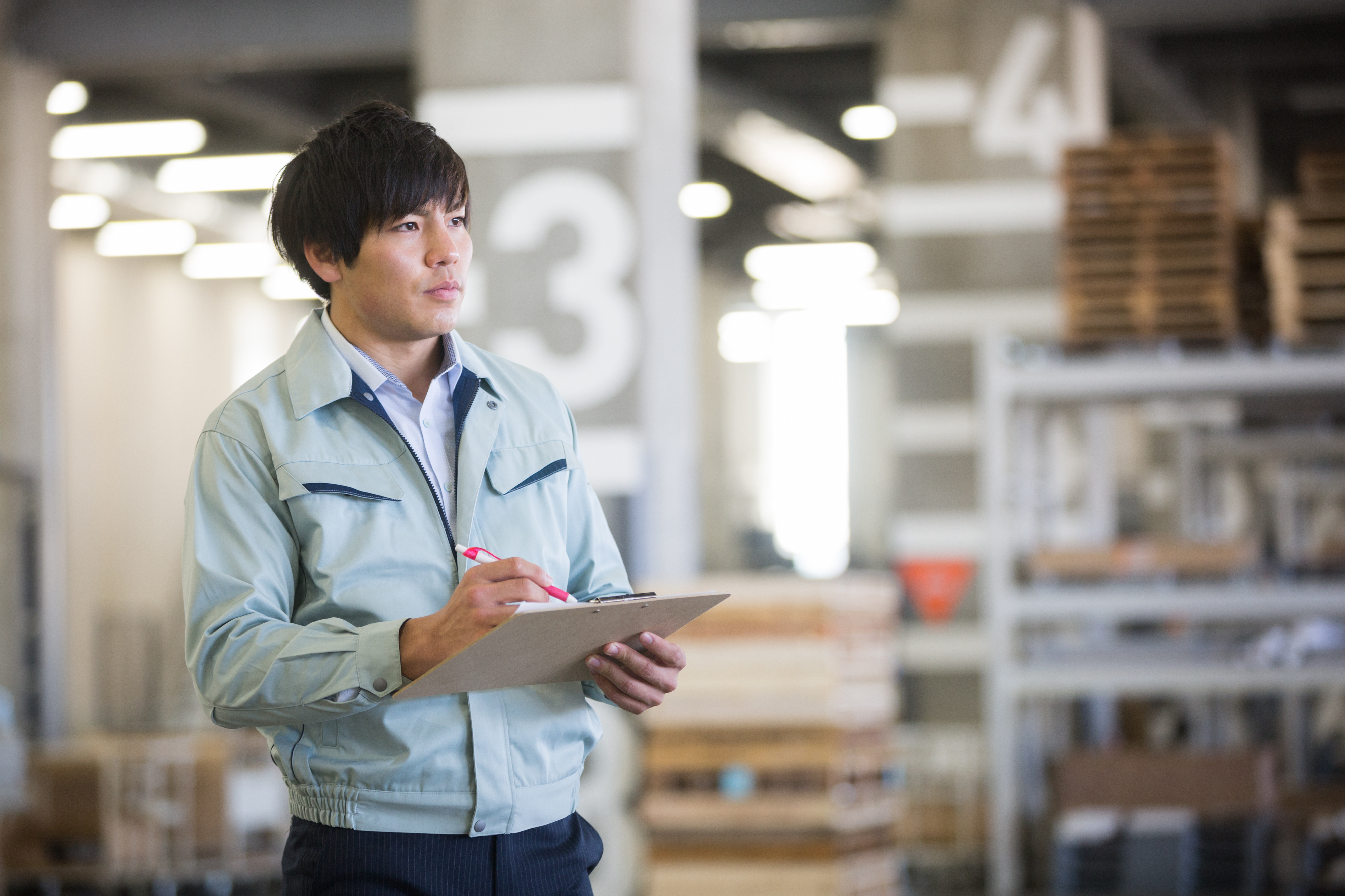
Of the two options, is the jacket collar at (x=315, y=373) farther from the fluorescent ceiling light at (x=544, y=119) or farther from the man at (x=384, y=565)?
the fluorescent ceiling light at (x=544, y=119)

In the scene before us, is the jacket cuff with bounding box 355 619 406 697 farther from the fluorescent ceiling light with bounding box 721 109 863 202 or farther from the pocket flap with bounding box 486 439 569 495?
the fluorescent ceiling light with bounding box 721 109 863 202

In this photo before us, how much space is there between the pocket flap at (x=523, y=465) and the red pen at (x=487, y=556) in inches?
4.3

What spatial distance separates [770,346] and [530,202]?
80.1ft

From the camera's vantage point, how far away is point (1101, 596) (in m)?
7.06

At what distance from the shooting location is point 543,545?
2254 mm

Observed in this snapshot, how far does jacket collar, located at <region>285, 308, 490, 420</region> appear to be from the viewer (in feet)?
6.98

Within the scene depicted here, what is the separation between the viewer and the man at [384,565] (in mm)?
2014

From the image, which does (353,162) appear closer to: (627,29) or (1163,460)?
(627,29)

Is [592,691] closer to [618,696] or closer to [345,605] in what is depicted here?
[618,696]

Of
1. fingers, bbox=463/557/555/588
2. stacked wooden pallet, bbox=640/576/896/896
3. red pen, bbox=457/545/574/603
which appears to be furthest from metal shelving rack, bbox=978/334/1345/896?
fingers, bbox=463/557/555/588

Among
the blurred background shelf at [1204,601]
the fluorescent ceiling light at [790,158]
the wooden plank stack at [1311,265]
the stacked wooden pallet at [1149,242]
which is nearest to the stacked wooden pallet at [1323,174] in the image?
the wooden plank stack at [1311,265]

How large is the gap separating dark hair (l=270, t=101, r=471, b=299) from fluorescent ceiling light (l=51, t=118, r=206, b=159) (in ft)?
47.9

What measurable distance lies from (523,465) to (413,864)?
1.88ft

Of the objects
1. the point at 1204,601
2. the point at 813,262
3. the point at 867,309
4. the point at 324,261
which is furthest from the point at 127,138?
the point at 867,309
